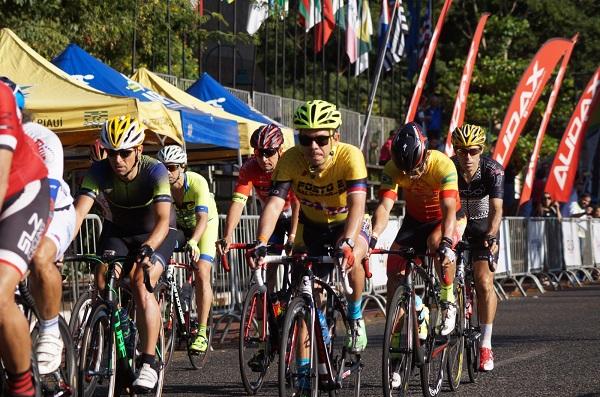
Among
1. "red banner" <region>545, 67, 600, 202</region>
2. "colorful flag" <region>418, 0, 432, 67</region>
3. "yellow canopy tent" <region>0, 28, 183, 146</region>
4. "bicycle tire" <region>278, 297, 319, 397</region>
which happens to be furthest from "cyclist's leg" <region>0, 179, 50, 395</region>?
"colorful flag" <region>418, 0, 432, 67</region>

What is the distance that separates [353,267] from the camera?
8.73 metres

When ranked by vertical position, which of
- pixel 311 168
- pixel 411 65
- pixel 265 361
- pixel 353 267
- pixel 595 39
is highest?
pixel 595 39

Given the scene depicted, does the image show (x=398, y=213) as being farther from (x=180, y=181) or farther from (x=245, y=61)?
(x=180, y=181)

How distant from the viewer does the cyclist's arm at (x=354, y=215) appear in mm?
8234

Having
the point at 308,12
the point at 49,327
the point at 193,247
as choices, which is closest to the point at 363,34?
the point at 308,12

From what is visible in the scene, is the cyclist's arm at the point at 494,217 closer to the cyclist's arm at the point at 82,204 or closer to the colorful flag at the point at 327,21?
the cyclist's arm at the point at 82,204

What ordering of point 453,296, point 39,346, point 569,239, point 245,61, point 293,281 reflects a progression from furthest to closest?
point 245,61, point 569,239, point 453,296, point 293,281, point 39,346

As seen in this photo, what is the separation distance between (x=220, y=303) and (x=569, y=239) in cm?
1219

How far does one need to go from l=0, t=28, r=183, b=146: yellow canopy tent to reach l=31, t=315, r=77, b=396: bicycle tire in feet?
20.9

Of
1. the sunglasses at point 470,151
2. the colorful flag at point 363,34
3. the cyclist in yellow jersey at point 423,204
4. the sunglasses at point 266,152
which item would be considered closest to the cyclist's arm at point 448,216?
the cyclist in yellow jersey at point 423,204

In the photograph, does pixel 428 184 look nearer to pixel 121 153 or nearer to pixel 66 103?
pixel 121 153

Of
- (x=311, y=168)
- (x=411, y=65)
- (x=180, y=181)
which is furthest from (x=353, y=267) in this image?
(x=411, y=65)

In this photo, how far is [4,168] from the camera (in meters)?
5.72

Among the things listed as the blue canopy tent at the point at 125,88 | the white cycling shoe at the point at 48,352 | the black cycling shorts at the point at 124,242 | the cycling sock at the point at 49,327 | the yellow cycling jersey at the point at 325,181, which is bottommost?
the white cycling shoe at the point at 48,352
